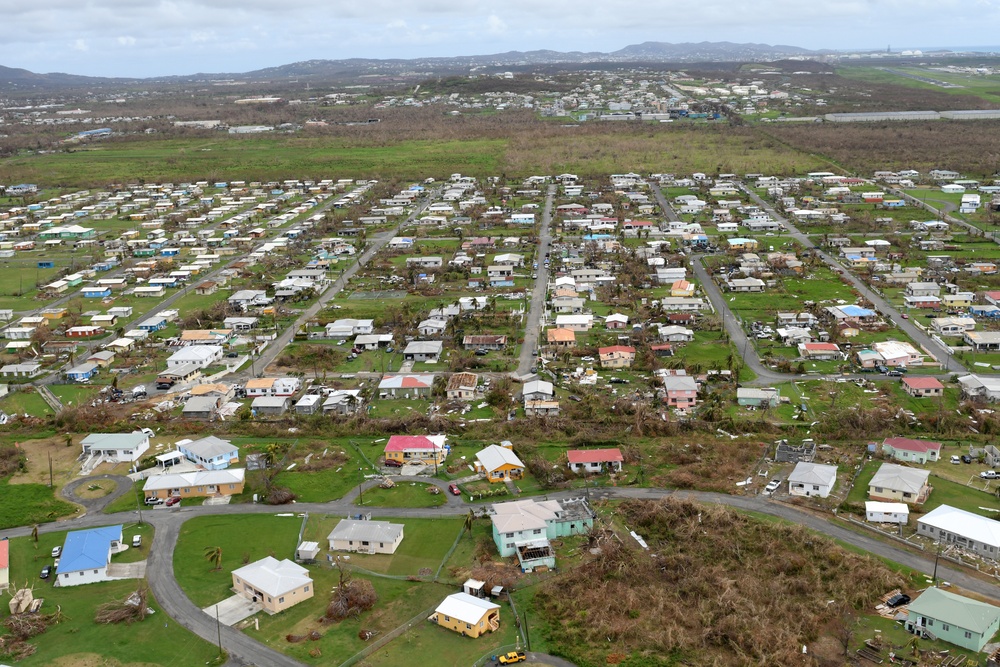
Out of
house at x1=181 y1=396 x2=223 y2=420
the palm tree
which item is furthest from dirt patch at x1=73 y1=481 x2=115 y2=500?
the palm tree

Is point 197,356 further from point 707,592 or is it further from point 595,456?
point 707,592

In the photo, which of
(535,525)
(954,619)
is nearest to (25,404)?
(535,525)

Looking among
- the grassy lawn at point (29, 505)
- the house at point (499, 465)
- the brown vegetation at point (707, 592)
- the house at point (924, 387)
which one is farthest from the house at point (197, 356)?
the house at point (924, 387)

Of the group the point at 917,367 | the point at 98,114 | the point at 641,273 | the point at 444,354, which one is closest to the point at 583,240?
the point at 641,273

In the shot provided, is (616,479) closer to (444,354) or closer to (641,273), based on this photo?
(444,354)

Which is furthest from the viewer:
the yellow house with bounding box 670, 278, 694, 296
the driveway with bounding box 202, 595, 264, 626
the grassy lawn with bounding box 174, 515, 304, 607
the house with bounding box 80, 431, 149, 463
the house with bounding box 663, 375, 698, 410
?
the yellow house with bounding box 670, 278, 694, 296

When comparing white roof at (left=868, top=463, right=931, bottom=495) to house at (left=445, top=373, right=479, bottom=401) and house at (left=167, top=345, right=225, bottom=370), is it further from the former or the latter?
house at (left=167, top=345, right=225, bottom=370)
